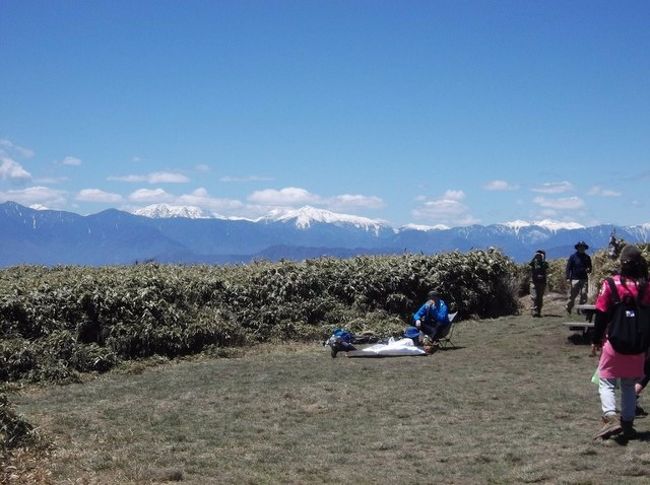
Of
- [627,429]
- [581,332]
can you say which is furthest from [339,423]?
[581,332]

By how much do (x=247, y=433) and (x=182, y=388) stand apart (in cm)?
306

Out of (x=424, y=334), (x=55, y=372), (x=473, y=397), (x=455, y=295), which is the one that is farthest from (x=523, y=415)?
(x=455, y=295)

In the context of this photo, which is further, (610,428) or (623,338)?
(610,428)

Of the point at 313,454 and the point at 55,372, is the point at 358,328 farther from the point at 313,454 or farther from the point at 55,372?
the point at 313,454

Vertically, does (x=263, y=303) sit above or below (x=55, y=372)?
above

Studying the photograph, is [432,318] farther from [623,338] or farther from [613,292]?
[623,338]

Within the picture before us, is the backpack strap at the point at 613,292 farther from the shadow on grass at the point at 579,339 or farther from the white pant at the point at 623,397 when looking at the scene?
the shadow on grass at the point at 579,339

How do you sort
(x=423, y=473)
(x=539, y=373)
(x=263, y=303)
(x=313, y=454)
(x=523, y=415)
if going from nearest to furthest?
(x=423, y=473)
(x=313, y=454)
(x=523, y=415)
(x=539, y=373)
(x=263, y=303)

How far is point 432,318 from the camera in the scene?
47.0 ft

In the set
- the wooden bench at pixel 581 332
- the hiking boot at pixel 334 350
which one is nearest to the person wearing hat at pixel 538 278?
the wooden bench at pixel 581 332

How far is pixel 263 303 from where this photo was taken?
52.1 feet

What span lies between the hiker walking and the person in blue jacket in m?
7.60

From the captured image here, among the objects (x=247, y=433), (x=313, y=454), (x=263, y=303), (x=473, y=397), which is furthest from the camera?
(x=263, y=303)

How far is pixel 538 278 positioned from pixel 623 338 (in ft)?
39.6
